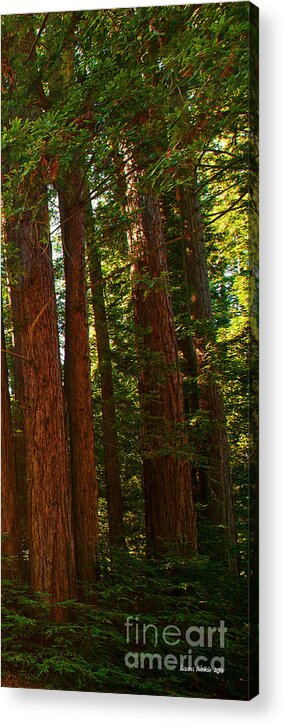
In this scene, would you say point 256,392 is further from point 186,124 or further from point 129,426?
point 186,124

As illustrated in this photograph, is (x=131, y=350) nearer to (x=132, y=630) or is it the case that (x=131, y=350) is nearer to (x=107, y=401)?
(x=107, y=401)

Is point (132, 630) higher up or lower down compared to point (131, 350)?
lower down

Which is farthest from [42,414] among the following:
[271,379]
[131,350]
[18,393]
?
[271,379]

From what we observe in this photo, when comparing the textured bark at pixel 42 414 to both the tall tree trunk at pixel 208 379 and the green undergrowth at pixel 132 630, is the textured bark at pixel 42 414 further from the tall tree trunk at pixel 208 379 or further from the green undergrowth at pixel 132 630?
the tall tree trunk at pixel 208 379

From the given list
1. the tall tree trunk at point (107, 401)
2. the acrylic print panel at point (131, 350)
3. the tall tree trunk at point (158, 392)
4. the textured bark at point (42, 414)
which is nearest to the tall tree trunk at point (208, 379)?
the acrylic print panel at point (131, 350)

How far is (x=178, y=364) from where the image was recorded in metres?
6.49

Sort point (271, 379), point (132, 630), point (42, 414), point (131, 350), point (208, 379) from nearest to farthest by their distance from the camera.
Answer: point (271, 379)
point (208, 379)
point (132, 630)
point (131, 350)
point (42, 414)

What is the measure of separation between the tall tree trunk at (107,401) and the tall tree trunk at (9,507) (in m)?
0.60

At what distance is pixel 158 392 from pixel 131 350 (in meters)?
0.28

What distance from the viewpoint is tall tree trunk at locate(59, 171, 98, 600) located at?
673cm

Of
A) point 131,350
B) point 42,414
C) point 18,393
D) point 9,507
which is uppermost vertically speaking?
point 131,350

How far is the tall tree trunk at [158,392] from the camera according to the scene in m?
6.48

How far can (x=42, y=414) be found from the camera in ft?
22.8

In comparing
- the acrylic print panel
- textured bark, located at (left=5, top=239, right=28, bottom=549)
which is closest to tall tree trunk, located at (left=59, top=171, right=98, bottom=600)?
the acrylic print panel
